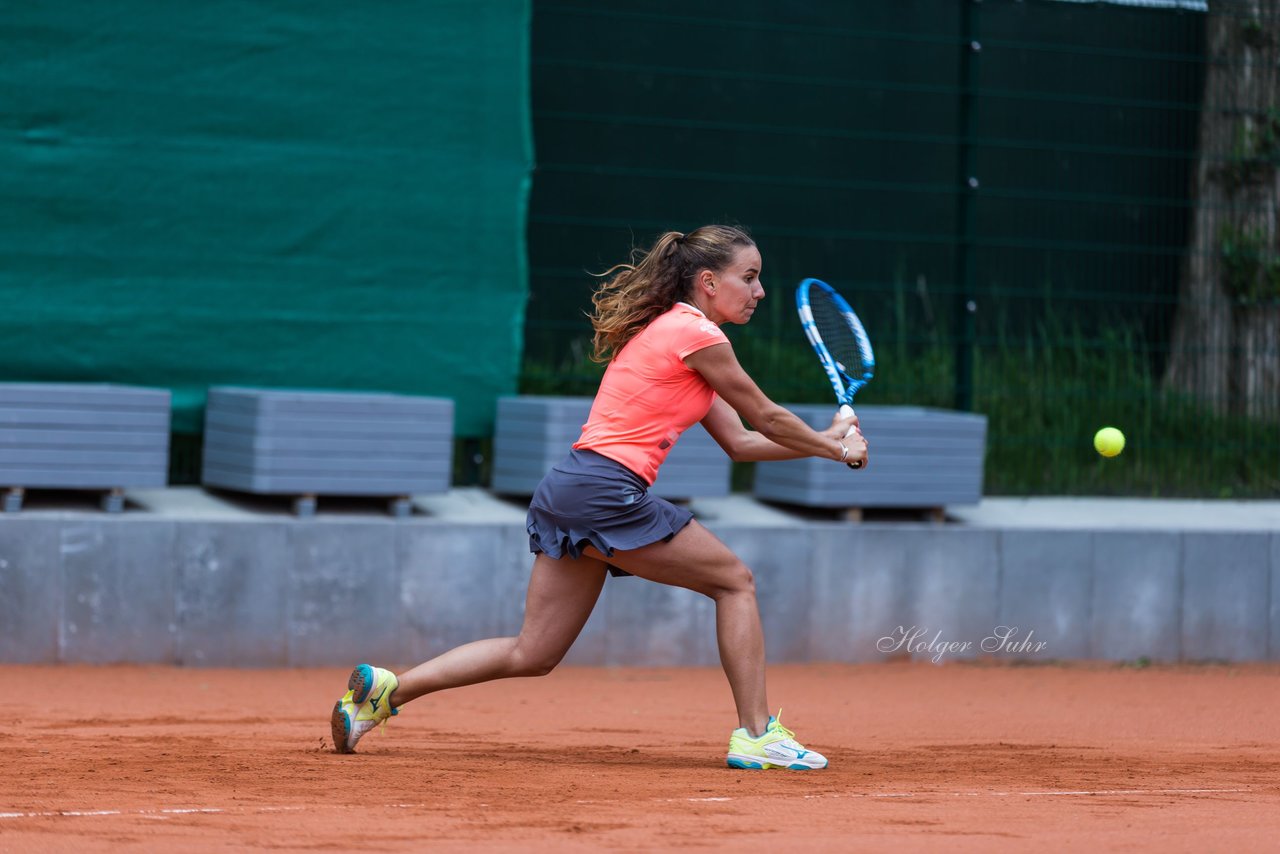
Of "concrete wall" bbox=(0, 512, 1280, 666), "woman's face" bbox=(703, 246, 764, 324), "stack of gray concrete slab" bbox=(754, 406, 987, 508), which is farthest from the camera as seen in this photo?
"stack of gray concrete slab" bbox=(754, 406, 987, 508)

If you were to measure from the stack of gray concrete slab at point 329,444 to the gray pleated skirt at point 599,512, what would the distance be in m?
3.06

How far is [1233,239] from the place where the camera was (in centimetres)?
1046

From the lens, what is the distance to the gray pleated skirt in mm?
5344

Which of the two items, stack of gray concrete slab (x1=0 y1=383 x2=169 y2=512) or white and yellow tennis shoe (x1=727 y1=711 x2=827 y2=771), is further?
stack of gray concrete slab (x1=0 y1=383 x2=169 y2=512)

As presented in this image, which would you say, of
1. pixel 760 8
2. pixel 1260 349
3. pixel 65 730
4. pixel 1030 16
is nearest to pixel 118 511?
pixel 65 730

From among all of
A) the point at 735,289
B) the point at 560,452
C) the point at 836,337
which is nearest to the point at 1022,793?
the point at 735,289

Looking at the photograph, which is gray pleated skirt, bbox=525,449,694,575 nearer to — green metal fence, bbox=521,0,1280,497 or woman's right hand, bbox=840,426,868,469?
woman's right hand, bbox=840,426,868,469

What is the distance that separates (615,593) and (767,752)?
11.0ft

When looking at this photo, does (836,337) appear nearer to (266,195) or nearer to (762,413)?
(762,413)

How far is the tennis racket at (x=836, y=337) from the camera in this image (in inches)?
238

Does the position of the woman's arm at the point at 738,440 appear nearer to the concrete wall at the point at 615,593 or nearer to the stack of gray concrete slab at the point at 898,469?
the concrete wall at the point at 615,593

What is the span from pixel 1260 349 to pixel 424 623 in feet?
18.0

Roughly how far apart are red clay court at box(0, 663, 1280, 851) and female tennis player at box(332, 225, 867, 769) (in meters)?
0.26

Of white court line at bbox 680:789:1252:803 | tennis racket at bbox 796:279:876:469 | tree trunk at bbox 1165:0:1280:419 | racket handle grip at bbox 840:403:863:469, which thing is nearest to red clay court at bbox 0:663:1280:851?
white court line at bbox 680:789:1252:803
